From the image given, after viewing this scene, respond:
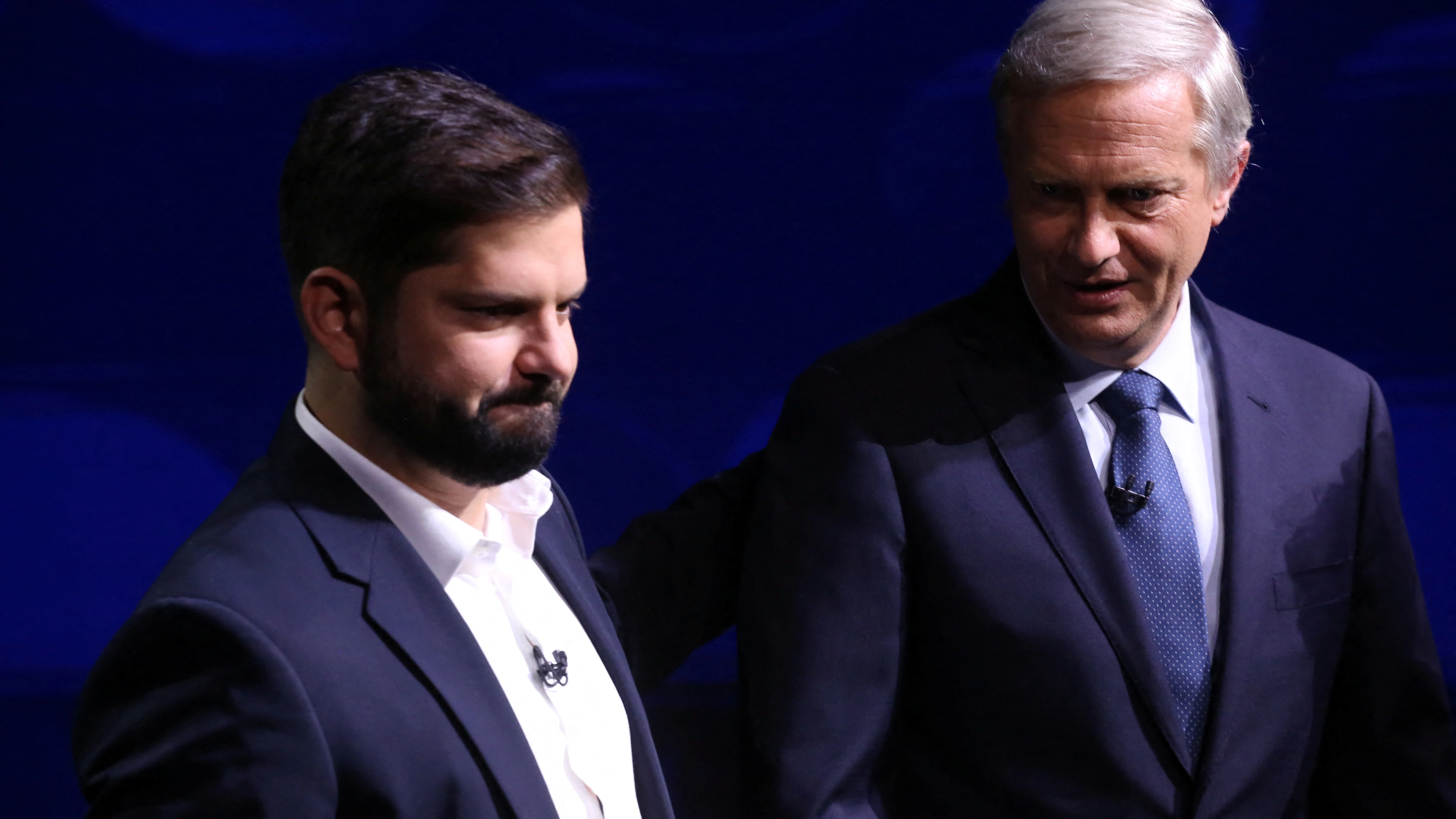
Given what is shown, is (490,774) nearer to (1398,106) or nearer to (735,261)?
(735,261)

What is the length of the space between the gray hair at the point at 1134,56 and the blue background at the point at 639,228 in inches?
21.5

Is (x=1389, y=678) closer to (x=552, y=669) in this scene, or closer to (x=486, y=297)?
(x=552, y=669)

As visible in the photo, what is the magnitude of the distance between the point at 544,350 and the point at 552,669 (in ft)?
0.90

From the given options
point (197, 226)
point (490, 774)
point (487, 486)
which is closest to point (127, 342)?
point (197, 226)

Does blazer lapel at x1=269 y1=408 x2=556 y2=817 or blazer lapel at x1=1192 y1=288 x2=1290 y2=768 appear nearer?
blazer lapel at x1=269 y1=408 x2=556 y2=817

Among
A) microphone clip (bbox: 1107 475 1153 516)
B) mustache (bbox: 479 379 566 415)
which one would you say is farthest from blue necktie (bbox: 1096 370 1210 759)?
mustache (bbox: 479 379 566 415)

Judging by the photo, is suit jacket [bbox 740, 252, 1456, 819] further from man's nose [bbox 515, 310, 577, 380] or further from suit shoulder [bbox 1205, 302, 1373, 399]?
man's nose [bbox 515, 310, 577, 380]

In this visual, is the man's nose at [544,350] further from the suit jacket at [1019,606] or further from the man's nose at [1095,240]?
the man's nose at [1095,240]

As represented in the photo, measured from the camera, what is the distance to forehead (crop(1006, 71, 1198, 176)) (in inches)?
55.7

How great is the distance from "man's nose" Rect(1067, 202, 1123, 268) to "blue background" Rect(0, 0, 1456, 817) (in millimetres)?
621

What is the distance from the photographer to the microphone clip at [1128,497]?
1.48 meters

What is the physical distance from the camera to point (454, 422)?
3.58ft

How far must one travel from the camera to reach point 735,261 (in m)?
2.04

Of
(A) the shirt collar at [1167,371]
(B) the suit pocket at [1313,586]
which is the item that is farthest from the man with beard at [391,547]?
(B) the suit pocket at [1313,586]
